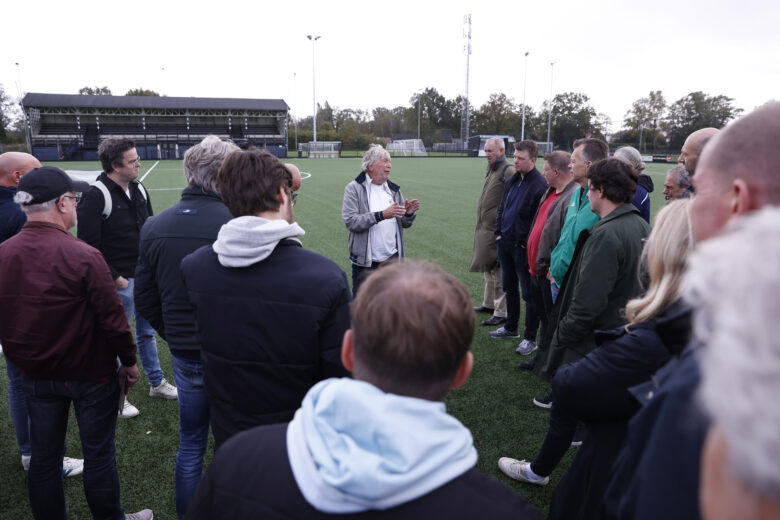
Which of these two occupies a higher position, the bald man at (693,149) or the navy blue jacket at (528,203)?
the bald man at (693,149)

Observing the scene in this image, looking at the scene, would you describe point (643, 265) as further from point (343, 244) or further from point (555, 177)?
point (343, 244)

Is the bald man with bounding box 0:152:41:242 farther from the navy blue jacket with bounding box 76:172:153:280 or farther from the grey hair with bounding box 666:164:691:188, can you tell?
the grey hair with bounding box 666:164:691:188

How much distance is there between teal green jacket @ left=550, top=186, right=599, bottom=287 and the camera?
401 cm

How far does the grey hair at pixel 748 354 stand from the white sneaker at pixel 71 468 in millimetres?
4209

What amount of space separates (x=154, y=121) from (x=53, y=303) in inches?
2488

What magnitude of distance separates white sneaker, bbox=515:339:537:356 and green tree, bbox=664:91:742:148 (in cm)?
6282

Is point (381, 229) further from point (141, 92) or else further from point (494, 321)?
point (141, 92)

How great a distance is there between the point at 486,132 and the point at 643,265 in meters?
89.8

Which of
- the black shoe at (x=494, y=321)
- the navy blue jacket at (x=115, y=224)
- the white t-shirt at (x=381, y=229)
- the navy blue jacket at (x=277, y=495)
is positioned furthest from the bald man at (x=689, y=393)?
the black shoe at (x=494, y=321)

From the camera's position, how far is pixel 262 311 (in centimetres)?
206

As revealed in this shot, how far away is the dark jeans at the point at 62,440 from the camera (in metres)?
2.77

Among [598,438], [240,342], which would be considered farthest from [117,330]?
[598,438]

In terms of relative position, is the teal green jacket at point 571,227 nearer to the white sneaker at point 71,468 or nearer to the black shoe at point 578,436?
the black shoe at point 578,436

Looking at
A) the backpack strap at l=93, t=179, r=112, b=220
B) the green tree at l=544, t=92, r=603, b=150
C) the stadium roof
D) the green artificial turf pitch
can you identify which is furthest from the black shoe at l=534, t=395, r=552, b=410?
the green tree at l=544, t=92, r=603, b=150
